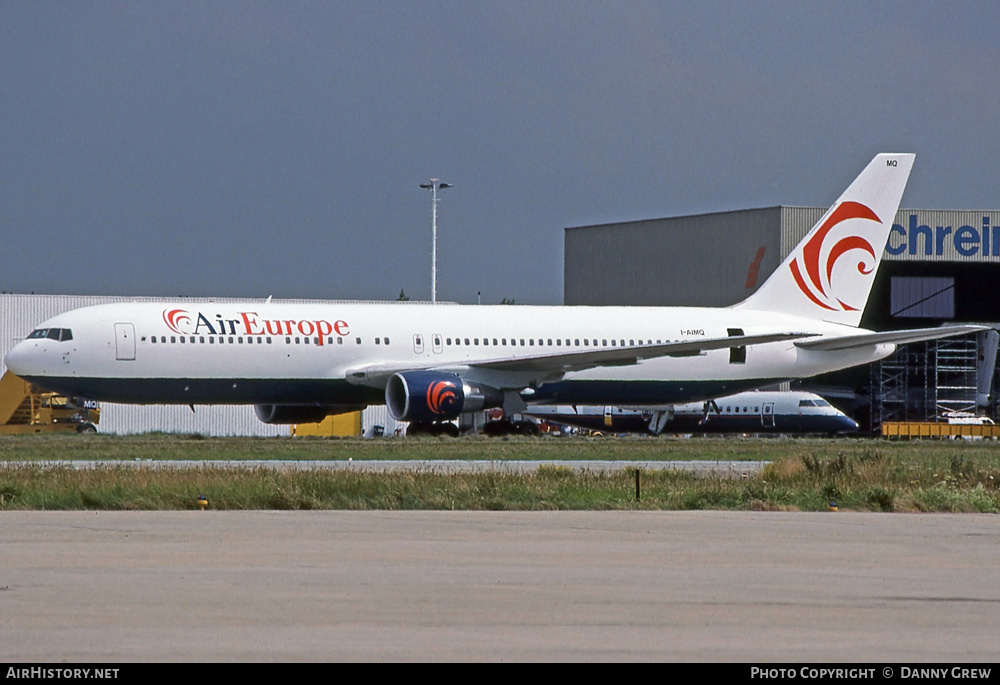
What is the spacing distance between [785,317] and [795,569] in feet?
135

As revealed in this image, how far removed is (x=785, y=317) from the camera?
5581 centimetres

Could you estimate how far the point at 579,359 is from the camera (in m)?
50.0

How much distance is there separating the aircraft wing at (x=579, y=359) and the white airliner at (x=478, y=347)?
0.07m

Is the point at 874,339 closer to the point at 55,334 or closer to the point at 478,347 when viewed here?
the point at 478,347

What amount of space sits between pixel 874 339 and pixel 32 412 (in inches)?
1315

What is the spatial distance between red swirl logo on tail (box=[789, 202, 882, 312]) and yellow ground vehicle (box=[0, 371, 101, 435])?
93.6 ft

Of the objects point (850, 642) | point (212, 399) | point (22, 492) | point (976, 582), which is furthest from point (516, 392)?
point (850, 642)

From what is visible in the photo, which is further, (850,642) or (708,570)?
(708,570)

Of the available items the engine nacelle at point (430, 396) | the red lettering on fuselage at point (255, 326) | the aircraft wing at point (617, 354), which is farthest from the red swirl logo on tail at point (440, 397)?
the red lettering on fuselage at point (255, 326)

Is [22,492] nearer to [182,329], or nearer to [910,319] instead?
[182,329]

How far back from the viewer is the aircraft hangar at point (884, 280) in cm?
7475

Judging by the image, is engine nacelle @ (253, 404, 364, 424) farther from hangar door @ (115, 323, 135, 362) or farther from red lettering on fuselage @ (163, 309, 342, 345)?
hangar door @ (115, 323, 135, 362)

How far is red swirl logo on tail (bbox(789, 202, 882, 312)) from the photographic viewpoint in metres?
56.5
